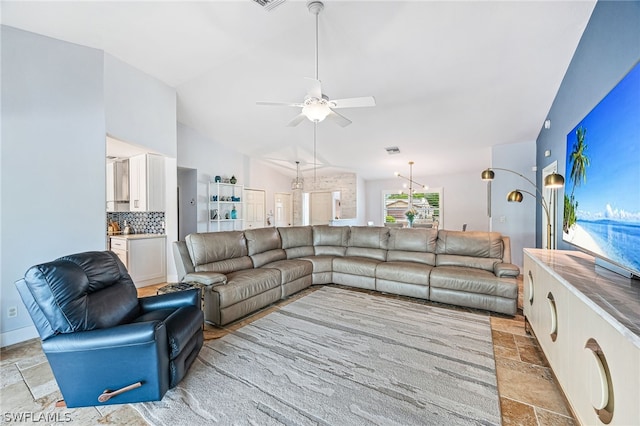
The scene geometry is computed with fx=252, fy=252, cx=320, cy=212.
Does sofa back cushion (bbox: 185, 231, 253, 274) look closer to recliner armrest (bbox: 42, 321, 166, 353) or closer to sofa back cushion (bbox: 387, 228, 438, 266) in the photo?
recliner armrest (bbox: 42, 321, 166, 353)

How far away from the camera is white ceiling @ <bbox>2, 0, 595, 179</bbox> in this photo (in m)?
2.50

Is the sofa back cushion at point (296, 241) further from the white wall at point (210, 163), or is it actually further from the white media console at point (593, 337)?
the white media console at point (593, 337)

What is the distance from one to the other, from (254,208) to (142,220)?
2.83m

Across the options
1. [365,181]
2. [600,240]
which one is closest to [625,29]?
[600,240]

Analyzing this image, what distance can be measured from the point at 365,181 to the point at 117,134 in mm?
7028

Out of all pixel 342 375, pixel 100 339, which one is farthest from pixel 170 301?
Answer: pixel 342 375

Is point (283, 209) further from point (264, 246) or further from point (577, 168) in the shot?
point (577, 168)

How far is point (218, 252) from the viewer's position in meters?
3.46

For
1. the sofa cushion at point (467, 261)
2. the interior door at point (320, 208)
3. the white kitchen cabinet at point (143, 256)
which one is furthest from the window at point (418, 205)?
the white kitchen cabinet at point (143, 256)

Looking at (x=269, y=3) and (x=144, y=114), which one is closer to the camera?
(x=269, y=3)

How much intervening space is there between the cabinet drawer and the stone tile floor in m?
1.80

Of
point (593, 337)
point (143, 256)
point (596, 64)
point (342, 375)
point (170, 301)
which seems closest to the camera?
point (593, 337)

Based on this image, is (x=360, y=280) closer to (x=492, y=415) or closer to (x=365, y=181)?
(x=492, y=415)

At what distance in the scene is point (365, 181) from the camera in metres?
8.88
